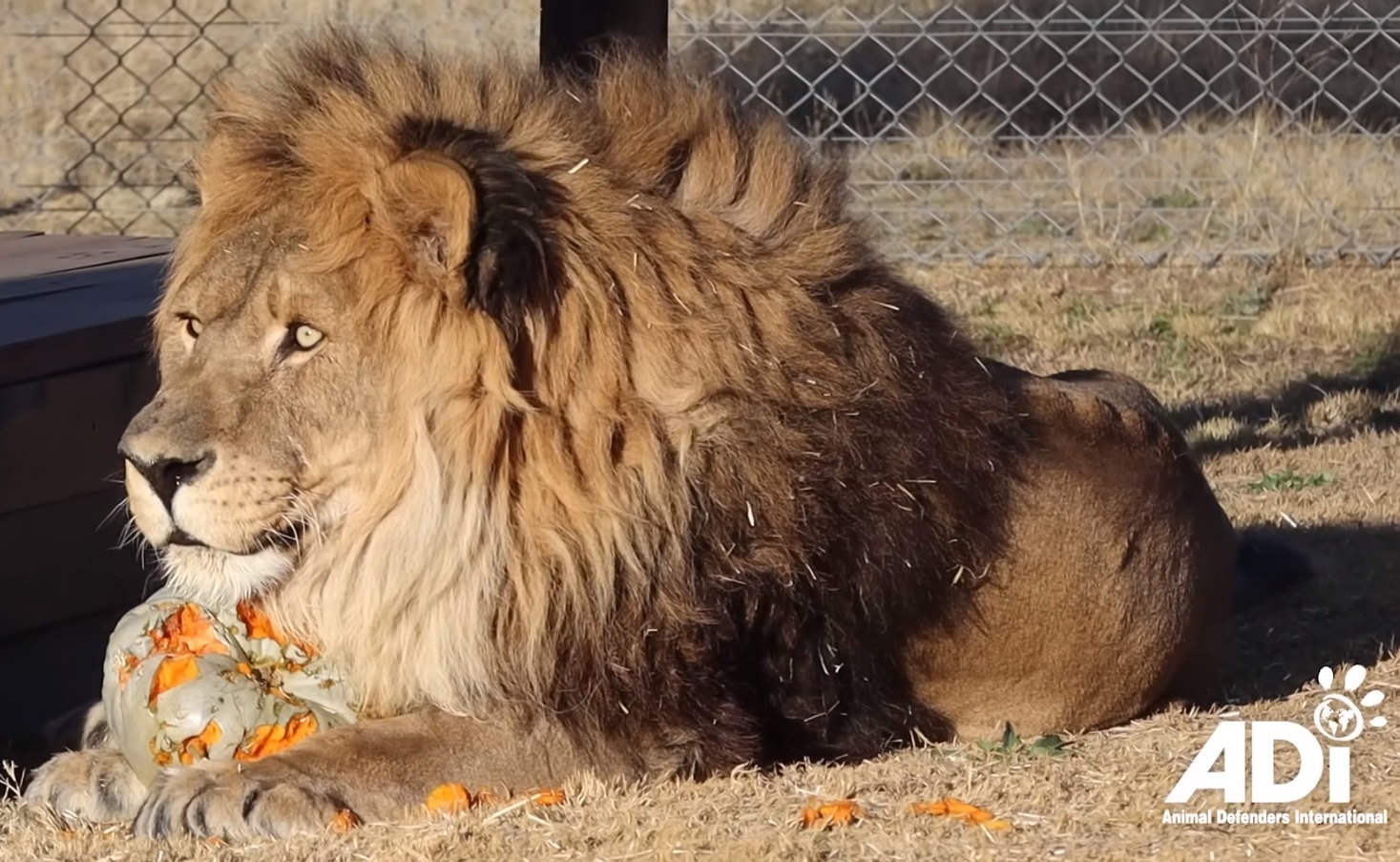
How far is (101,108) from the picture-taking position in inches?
402

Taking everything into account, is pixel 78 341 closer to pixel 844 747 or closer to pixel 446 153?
pixel 446 153

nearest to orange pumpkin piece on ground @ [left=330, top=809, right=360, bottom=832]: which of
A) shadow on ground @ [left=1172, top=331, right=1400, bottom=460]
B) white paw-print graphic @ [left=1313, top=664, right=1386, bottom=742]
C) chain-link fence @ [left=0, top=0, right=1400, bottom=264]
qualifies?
white paw-print graphic @ [left=1313, top=664, right=1386, bottom=742]

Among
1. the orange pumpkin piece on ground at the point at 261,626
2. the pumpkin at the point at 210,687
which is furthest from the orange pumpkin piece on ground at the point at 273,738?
the orange pumpkin piece on ground at the point at 261,626

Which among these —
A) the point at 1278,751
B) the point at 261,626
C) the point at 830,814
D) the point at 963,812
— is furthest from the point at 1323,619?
the point at 261,626

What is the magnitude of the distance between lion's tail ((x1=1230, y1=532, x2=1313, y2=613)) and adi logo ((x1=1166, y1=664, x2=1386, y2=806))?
683 millimetres

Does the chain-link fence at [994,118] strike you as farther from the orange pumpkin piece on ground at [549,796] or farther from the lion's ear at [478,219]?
the orange pumpkin piece on ground at [549,796]

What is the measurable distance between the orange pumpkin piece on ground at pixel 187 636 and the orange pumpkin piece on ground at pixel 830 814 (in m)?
0.91

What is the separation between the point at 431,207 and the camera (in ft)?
9.02

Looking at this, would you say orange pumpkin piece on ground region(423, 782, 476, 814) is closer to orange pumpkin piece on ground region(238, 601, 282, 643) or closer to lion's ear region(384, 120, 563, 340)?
orange pumpkin piece on ground region(238, 601, 282, 643)

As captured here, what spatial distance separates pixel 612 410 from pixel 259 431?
477mm

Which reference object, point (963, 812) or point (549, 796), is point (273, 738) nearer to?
point (549, 796)

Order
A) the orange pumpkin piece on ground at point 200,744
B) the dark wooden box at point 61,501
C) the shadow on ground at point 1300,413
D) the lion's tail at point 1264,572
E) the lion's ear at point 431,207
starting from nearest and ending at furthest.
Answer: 1. the lion's ear at point 431,207
2. the orange pumpkin piece on ground at point 200,744
3. the dark wooden box at point 61,501
4. the lion's tail at point 1264,572
5. the shadow on ground at point 1300,413

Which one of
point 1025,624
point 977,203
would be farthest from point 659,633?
point 977,203

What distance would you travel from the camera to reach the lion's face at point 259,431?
279cm
